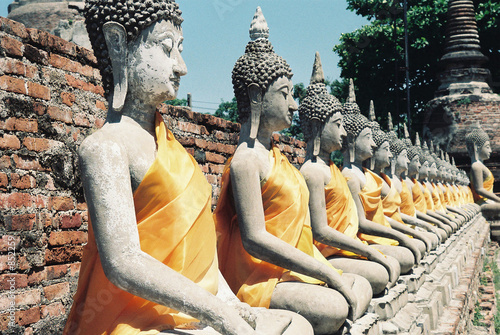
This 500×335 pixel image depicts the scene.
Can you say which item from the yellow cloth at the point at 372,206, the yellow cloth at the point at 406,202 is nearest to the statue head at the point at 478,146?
the yellow cloth at the point at 406,202

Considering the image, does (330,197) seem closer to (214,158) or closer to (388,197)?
(214,158)

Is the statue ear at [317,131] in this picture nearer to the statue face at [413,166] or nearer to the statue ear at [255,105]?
the statue ear at [255,105]

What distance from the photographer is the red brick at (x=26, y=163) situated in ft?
10.2

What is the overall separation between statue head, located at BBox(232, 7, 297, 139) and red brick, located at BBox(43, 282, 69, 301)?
1353mm

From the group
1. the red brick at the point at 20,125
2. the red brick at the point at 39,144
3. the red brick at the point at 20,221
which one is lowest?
the red brick at the point at 20,221

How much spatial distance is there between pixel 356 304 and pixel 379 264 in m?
1.12

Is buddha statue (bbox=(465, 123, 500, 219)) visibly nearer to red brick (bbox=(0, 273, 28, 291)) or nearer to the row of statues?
the row of statues

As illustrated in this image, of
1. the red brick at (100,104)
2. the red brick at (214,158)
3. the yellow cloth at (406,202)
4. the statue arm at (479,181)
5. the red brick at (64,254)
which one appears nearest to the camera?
the red brick at (64,254)

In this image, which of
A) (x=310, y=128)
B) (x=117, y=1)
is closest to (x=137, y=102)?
(x=117, y=1)

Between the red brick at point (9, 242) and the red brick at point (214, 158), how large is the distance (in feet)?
7.76

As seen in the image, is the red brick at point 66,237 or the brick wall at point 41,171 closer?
the brick wall at point 41,171

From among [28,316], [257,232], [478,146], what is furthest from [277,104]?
[478,146]

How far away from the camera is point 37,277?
3188 millimetres

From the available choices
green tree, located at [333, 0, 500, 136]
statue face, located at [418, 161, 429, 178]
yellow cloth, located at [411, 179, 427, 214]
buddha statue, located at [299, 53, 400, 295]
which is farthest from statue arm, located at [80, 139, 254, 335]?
green tree, located at [333, 0, 500, 136]
